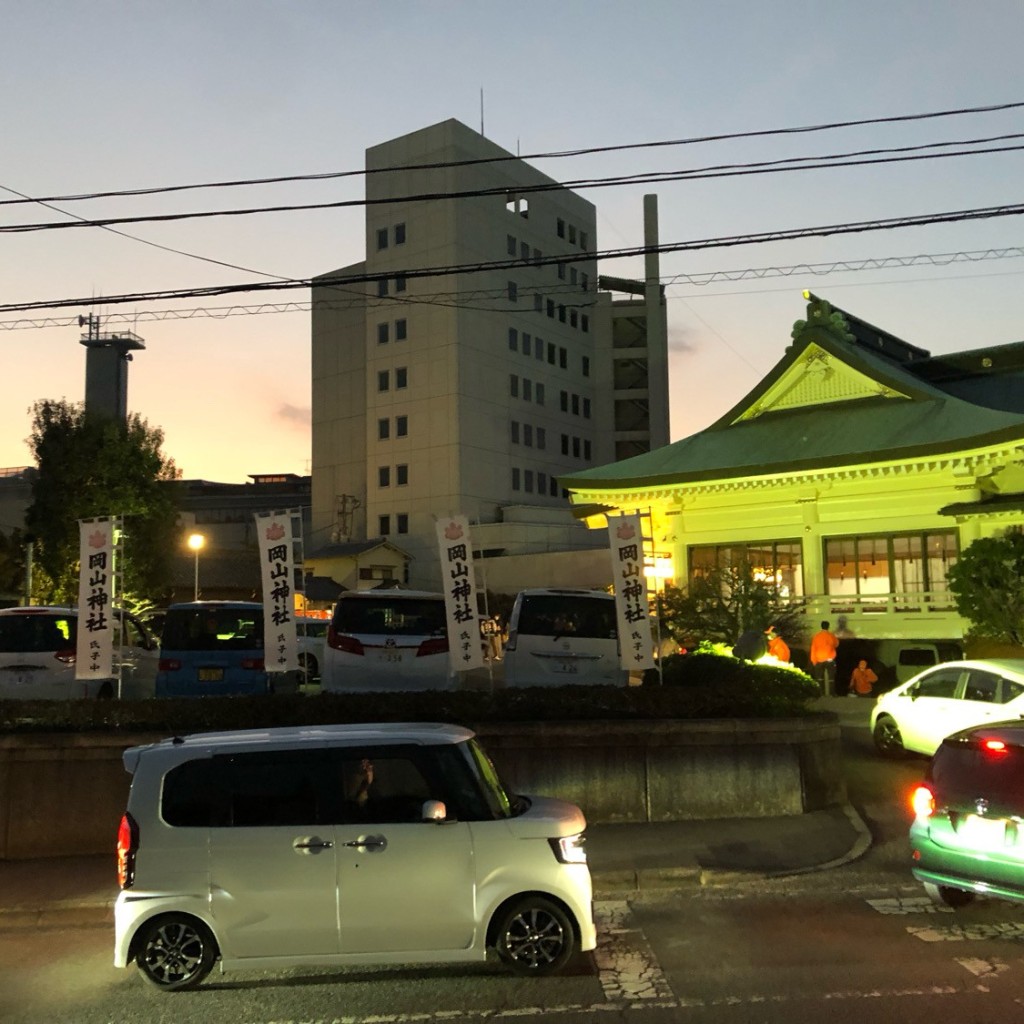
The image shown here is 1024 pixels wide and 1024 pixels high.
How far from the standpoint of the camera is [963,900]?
27.3 ft

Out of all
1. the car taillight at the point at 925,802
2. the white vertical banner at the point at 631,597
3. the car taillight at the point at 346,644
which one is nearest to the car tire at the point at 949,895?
the car taillight at the point at 925,802

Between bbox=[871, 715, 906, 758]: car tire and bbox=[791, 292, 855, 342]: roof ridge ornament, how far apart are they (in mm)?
15549

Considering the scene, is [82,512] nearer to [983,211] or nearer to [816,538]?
[816,538]

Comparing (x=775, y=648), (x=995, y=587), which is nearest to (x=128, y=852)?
(x=775, y=648)

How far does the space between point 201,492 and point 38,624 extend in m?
80.2

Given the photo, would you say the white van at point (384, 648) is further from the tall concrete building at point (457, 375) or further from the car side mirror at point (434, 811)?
the tall concrete building at point (457, 375)

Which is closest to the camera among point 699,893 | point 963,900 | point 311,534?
point 963,900

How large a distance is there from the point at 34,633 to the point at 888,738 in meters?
12.7

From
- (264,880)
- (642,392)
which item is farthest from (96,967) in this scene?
(642,392)

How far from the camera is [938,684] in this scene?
14273 millimetres

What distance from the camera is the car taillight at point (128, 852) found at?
21.9ft

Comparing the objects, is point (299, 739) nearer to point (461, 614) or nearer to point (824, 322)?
point (461, 614)

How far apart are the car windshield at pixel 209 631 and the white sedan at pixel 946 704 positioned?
976 cm

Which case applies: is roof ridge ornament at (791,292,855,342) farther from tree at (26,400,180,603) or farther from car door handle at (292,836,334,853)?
car door handle at (292,836,334,853)
